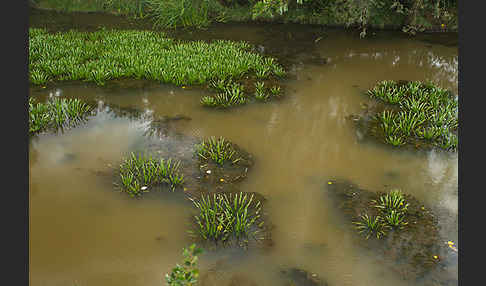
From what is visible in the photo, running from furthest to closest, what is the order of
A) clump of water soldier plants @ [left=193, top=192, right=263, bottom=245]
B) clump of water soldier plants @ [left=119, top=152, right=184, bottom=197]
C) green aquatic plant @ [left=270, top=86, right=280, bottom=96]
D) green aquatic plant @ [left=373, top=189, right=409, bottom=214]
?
green aquatic plant @ [left=270, top=86, right=280, bottom=96] < clump of water soldier plants @ [left=119, top=152, right=184, bottom=197] < green aquatic plant @ [left=373, top=189, right=409, bottom=214] < clump of water soldier plants @ [left=193, top=192, right=263, bottom=245]

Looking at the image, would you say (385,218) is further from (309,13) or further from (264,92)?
(309,13)

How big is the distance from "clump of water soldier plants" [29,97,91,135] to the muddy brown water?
255mm

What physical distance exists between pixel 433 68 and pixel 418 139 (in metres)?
4.74

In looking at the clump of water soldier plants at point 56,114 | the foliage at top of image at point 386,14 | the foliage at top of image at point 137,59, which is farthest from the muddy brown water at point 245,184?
the foliage at top of image at point 386,14

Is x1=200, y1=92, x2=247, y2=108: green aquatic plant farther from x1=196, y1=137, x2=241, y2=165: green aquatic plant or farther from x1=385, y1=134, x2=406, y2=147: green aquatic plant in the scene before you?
x1=385, y1=134, x2=406, y2=147: green aquatic plant

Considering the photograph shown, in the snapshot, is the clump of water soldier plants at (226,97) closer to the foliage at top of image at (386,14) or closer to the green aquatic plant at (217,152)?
the green aquatic plant at (217,152)

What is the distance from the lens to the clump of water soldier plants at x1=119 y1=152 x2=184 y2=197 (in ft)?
19.2

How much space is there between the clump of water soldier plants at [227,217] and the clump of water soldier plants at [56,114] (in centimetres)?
383

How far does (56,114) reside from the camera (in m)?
7.90

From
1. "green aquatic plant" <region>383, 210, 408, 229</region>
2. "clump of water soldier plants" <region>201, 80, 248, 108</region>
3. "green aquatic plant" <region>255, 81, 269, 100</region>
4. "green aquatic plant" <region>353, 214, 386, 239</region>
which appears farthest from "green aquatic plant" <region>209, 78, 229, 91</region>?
"green aquatic plant" <region>383, 210, 408, 229</region>

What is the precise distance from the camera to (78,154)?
681 centimetres

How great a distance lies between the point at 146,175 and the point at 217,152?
4.21 ft

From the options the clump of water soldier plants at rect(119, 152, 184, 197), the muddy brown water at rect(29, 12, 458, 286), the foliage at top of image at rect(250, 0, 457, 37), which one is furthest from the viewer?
the foliage at top of image at rect(250, 0, 457, 37)

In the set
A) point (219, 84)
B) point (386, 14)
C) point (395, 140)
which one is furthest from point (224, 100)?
point (386, 14)
